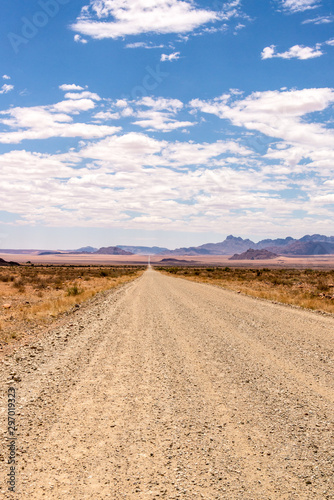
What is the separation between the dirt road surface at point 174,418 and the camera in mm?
3930

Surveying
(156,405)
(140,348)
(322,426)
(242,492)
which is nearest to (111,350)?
(140,348)

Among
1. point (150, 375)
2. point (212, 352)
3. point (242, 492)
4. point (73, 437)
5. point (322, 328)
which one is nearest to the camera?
point (242, 492)

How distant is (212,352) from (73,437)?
5190 mm

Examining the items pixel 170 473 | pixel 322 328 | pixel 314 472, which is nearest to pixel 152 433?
pixel 170 473

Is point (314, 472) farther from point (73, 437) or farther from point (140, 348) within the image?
point (140, 348)

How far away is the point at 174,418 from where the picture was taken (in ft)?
18.1

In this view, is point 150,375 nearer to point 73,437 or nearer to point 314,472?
point 73,437

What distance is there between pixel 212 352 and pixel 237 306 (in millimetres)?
10165

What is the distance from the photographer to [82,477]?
403 cm

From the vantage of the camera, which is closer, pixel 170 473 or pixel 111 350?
pixel 170 473

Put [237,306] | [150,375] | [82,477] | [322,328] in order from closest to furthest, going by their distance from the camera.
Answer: [82,477]
[150,375]
[322,328]
[237,306]

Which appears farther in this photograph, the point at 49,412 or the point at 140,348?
the point at 140,348

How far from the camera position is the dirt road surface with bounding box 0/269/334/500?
3930 millimetres

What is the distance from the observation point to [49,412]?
5.74 meters
